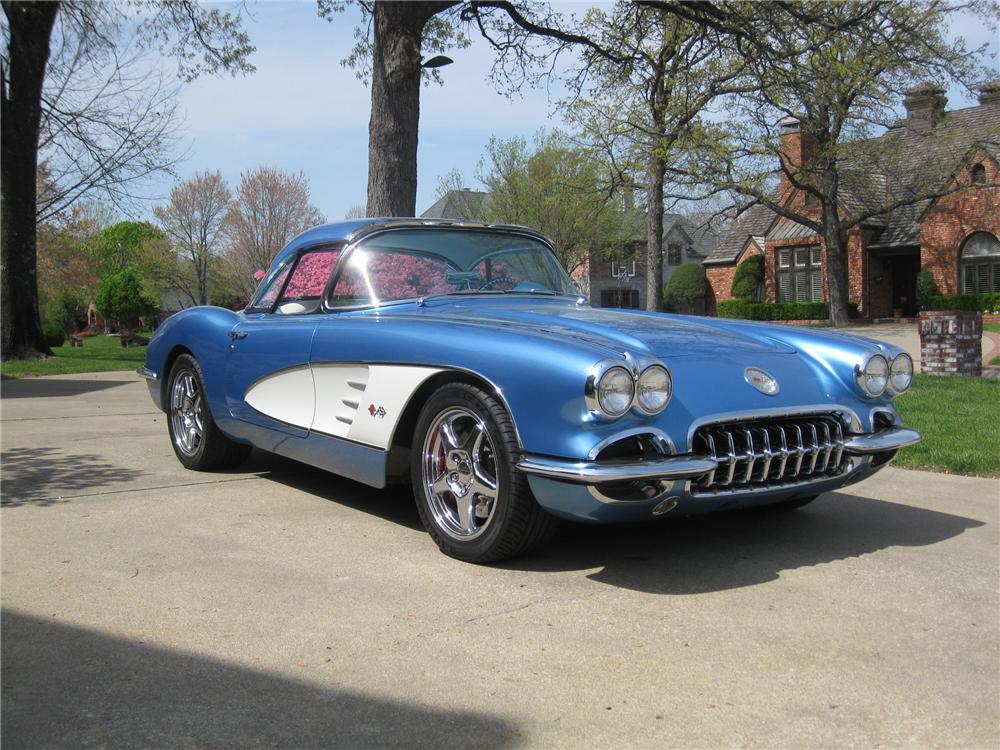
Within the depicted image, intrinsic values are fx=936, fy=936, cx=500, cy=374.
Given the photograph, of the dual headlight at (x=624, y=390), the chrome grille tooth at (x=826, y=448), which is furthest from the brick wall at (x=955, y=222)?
the dual headlight at (x=624, y=390)

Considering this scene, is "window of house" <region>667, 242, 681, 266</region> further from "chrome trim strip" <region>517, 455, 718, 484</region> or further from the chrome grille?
"chrome trim strip" <region>517, 455, 718, 484</region>

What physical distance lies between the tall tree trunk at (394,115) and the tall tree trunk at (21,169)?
9.80m

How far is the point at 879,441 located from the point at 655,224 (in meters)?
24.2

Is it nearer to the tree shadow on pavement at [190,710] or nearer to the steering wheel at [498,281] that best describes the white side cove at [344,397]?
the steering wheel at [498,281]

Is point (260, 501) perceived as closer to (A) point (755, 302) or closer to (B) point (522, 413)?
(B) point (522, 413)

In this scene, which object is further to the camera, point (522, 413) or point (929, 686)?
point (522, 413)

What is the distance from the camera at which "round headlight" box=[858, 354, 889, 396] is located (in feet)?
13.4

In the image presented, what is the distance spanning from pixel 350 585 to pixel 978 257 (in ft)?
110

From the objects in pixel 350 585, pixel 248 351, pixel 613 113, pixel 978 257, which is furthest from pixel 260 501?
pixel 978 257

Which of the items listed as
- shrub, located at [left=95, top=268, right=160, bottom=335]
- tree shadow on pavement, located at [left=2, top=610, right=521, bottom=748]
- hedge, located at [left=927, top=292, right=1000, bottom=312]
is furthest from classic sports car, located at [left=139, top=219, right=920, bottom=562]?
shrub, located at [left=95, top=268, right=160, bottom=335]

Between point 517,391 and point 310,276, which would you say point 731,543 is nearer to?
point 517,391

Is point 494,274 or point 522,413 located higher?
point 494,274

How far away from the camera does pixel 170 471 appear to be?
5730 millimetres

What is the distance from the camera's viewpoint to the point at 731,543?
13.3ft
